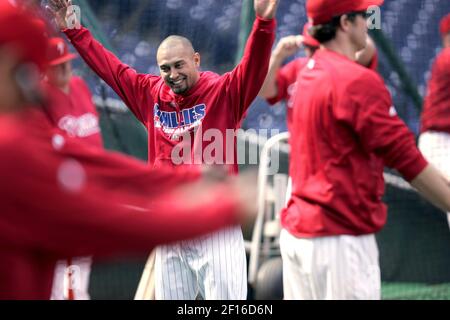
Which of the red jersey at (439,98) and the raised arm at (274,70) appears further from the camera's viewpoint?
the red jersey at (439,98)

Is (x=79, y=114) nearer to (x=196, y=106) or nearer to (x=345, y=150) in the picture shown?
(x=196, y=106)

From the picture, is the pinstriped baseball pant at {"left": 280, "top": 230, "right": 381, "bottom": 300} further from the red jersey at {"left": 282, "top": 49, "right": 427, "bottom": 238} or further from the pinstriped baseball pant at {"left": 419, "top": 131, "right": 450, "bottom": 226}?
the pinstriped baseball pant at {"left": 419, "top": 131, "right": 450, "bottom": 226}

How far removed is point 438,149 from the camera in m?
6.40

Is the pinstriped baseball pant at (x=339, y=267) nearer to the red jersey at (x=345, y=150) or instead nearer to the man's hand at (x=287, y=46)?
the red jersey at (x=345, y=150)

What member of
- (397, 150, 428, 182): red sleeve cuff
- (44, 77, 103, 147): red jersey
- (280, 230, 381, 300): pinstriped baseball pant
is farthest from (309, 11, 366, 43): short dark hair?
(44, 77, 103, 147): red jersey

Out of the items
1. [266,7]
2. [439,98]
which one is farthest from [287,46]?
[439,98]

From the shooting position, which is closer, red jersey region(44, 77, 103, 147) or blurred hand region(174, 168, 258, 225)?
blurred hand region(174, 168, 258, 225)

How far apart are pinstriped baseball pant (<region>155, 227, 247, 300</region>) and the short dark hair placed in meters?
1.21

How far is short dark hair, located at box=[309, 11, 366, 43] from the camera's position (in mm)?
3861

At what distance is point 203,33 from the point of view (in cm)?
645

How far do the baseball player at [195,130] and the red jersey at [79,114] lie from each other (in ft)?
3.44

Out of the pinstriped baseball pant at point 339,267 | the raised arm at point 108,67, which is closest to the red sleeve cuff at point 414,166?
the pinstriped baseball pant at point 339,267

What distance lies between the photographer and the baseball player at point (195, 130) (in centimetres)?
471

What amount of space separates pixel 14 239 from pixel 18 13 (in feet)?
1.65
